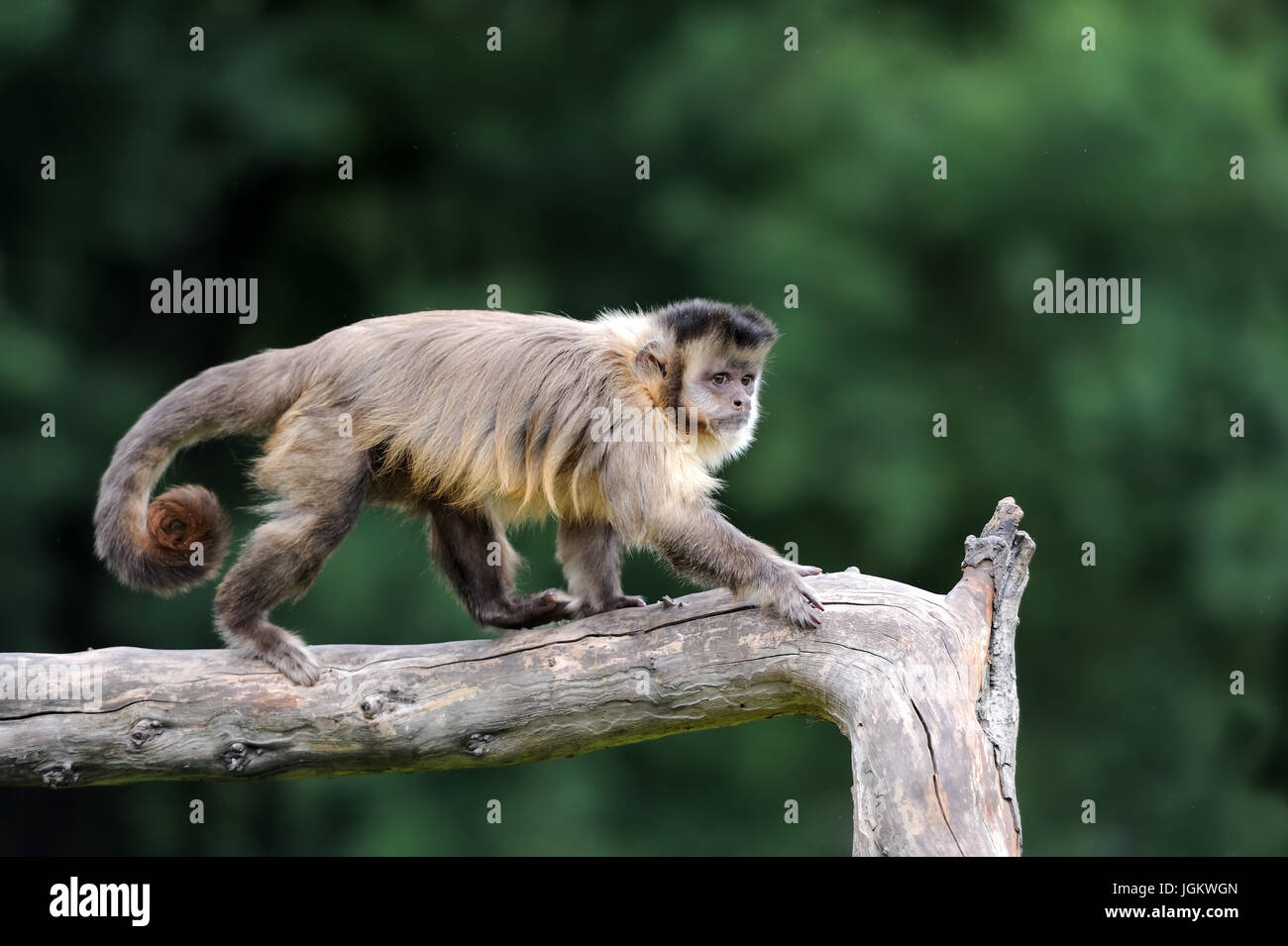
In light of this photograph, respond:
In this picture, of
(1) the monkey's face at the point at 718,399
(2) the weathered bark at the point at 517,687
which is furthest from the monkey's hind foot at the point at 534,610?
(1) the monkey's face at the point at 718,399

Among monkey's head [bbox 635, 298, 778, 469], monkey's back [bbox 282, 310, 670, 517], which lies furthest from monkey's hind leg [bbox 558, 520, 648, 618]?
monkey's head [bbox 635, 298, 778, 469]

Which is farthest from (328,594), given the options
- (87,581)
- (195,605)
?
(87,581)

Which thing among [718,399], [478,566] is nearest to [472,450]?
[478,566]

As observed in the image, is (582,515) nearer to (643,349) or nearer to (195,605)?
(643,349)

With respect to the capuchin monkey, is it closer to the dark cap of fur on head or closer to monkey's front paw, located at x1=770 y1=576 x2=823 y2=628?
the dark cap of fur on head

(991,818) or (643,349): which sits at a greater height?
(643,349)

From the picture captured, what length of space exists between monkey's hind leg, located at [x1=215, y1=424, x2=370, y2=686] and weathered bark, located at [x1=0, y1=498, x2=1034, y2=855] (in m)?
0.11

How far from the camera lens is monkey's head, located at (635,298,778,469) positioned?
Result: 23.2 feet

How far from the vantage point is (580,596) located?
7.27 m

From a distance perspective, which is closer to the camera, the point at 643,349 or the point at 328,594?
the point at 643,349

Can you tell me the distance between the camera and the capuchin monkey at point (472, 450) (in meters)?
6.66

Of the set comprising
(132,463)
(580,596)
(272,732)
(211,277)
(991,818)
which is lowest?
(991,818)

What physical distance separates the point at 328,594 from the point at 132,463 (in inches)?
242

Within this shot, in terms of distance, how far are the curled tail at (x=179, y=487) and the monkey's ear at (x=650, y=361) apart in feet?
5.68
